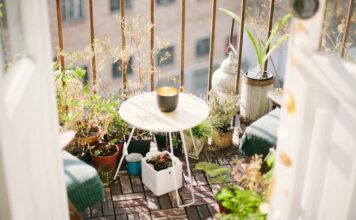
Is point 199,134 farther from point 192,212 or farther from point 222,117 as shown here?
point 192,212

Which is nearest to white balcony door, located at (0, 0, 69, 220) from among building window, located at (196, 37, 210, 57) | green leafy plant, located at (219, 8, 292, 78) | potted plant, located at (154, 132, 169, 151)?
potted plant, located at (154, 132, 169, 151)

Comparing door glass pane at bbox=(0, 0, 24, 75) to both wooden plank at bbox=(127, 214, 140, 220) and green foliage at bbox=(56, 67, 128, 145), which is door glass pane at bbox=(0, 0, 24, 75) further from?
wooden plank at bbox=(127, 214, 140, 220)

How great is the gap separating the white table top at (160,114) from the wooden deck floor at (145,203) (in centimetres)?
47

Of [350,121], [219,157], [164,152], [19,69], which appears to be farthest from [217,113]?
[19,69]

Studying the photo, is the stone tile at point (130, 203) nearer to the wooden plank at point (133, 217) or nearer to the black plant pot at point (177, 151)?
the wooden plank at point (133, 217)

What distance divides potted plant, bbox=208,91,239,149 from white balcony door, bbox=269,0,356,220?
1221mm

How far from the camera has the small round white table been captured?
2924 mm

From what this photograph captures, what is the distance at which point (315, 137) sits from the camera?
2.13 metres

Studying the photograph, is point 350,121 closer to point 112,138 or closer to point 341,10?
point 341,10

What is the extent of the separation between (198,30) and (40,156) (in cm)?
1646

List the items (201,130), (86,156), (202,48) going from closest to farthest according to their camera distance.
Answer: (86,156)
(201,130)
(202,48)

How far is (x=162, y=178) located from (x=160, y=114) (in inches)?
15.0

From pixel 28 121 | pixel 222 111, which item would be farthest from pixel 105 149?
pixel 28 121

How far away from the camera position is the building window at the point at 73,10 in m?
14.7
